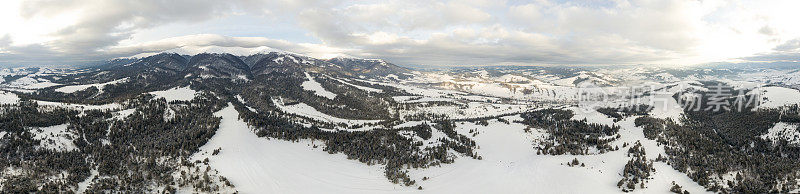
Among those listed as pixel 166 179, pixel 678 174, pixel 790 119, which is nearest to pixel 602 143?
pixel 678 174

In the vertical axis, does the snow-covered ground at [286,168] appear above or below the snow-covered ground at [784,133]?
below

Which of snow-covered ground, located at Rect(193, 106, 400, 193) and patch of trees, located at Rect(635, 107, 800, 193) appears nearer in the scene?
patch of trees, located at Rect(635, 107, 800, 193)

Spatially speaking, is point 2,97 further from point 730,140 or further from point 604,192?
point 730,140

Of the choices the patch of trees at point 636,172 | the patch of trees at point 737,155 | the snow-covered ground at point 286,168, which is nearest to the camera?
the patch of trees at point 737,155

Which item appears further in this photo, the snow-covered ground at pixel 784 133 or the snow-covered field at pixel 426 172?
the snow-covered ground at pixel 784 133

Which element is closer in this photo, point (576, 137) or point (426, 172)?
point (426, 172)

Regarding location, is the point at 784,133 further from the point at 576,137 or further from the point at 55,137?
the point at 55,137

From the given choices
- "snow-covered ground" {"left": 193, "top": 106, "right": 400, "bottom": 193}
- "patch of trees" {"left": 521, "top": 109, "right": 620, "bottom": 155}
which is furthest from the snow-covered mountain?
"patch of trees" {"left": 521, "top": 109, "right": 620, "bottom": 155}

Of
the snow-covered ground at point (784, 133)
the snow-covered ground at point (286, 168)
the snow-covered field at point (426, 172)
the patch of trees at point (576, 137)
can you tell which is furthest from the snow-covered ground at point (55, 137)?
the snow-covered ground at point (784, 133)

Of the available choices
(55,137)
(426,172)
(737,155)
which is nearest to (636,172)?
(737,155)

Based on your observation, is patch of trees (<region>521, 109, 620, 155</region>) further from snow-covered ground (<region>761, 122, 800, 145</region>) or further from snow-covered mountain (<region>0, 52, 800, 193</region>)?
snow-covered ground (<region>761, 122, 800, 145</region>)

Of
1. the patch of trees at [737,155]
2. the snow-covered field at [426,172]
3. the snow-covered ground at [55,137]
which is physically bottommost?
the snow-covered field at [426,172]

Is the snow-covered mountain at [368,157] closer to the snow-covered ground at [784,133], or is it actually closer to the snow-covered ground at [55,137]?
the snow-covered ground at [55,137]
